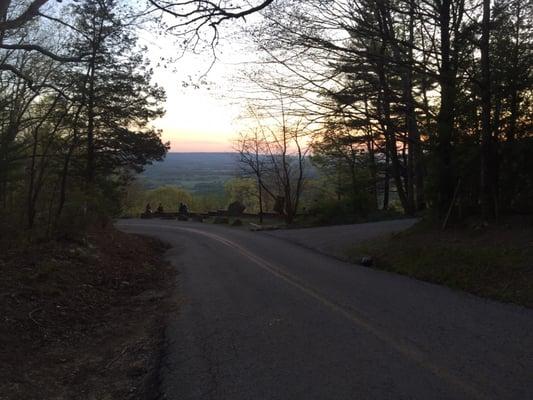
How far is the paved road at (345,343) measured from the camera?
200 inches

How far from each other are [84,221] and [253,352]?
10497mm

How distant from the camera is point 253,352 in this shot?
21.0 ft

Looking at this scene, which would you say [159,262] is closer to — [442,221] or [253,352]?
[442,221]

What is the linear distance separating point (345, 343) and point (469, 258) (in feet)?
20.5

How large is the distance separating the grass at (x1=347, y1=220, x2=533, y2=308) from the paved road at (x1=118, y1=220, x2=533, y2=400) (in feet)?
2.14

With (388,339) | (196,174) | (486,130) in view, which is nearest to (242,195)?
(196,174)

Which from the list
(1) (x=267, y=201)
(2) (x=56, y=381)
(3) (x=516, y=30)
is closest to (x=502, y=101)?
(3) (x=516, y=30)

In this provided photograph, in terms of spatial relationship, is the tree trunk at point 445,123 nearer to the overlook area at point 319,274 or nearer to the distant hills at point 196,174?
the overlook area at point 319,274

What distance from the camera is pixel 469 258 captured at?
11.8 metres

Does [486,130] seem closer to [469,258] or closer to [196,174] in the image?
[469,258]

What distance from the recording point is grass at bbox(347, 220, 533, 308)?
32.4ft

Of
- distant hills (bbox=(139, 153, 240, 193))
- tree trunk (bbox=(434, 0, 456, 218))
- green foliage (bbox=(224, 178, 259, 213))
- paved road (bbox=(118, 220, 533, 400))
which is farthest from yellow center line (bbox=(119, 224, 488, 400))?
distant hills (bbox=(139, 153, 240, 193))

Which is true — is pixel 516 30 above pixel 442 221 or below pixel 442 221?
above

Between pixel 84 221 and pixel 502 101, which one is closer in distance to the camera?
pixel 502 101
